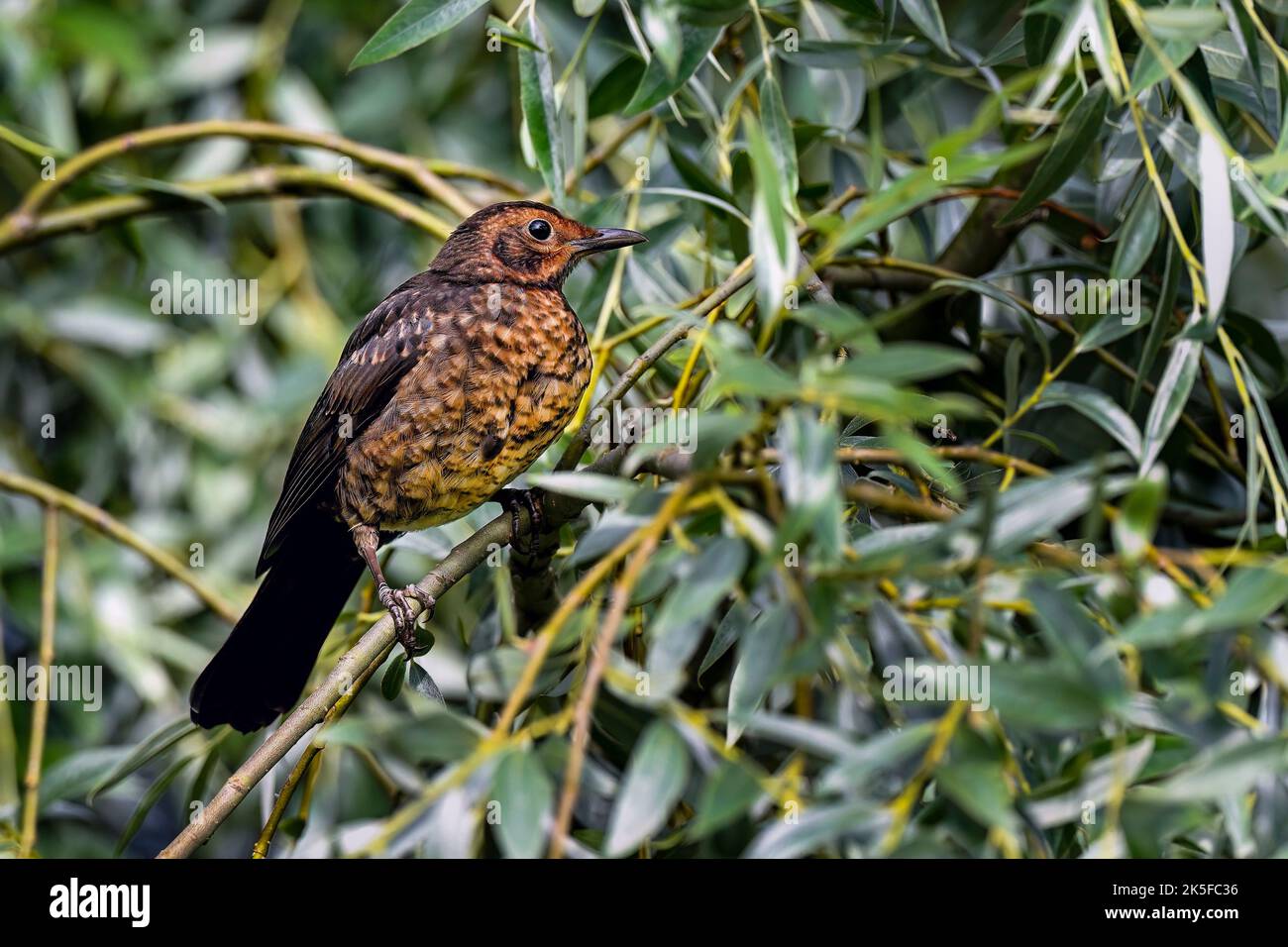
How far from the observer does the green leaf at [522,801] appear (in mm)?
1061

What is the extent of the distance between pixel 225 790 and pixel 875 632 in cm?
76

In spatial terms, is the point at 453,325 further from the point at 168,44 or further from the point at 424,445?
the point at 168,44

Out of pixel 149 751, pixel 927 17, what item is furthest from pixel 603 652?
pixel 149 751

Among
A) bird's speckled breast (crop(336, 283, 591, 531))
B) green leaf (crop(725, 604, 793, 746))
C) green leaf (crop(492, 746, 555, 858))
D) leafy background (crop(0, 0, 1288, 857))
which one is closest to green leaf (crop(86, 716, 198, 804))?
leafy background (crop(0, 0, 1288, 857))

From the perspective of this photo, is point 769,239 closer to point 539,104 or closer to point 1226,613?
point 1226,613

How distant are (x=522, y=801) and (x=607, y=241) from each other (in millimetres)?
1366

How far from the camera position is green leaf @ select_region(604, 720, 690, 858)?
1056mm

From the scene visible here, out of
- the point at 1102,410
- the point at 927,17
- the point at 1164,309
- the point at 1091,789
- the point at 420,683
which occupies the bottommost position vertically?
the point at 420,683

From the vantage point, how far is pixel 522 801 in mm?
1083

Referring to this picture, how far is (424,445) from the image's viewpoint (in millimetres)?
2205

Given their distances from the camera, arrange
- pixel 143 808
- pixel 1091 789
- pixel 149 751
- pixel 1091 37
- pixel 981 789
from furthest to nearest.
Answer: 1. pixel 149 751
2. pixel 143 808
3. pixel 1091 37
4. pixel 1091 789
5. pixel 981 789

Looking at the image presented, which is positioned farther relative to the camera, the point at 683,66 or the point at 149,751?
the point at 149,751
